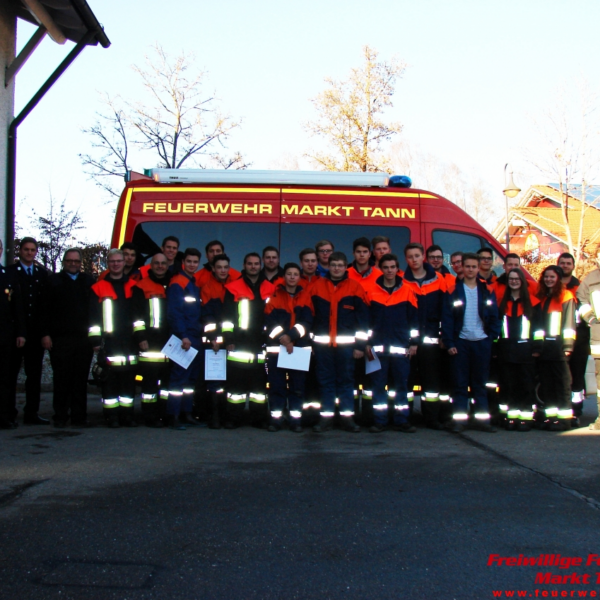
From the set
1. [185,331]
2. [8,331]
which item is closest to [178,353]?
[185,331]

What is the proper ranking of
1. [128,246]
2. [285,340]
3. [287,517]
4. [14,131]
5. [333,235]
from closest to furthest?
[287,517]
[285,340]
[128,246]
[333,235]
[14,131]

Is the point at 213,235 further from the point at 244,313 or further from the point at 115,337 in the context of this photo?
the point at 115,337

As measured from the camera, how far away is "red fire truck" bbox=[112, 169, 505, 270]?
8570mm

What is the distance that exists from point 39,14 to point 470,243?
7.37 metres

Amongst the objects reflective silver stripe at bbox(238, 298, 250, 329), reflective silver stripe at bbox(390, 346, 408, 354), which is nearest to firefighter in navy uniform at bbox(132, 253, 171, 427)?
reflective silver stripe at bbox(238, 298, 250, 329)

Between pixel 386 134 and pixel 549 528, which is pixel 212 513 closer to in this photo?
pixel 549 528

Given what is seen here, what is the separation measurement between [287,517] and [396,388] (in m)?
3.48

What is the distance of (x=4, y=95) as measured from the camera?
11.2 metres

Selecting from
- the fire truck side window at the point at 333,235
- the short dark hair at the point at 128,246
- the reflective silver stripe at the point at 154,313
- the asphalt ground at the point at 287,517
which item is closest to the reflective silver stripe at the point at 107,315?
the reflective silver stripe at the point at 154,313

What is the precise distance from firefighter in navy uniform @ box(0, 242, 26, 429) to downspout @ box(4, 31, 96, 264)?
4060mm

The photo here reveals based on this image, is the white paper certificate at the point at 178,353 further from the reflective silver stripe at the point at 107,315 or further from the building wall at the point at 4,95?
the building wall at the point at 4,95

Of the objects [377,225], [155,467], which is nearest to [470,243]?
[377,225]

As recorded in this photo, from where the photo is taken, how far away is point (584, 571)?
10.9ft

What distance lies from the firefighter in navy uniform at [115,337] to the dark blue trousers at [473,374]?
3.44 meters
